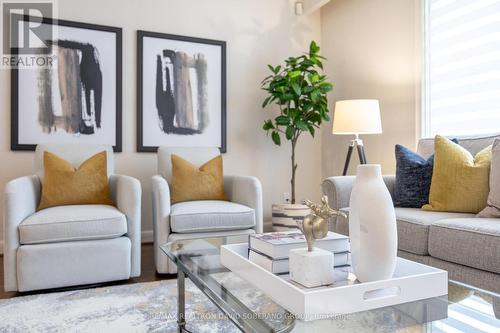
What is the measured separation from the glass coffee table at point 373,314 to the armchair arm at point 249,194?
146cm

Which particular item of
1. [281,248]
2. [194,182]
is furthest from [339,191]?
[281,248]

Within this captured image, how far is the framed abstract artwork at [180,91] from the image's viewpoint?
341cm

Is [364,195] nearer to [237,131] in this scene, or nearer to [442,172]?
[442,172]

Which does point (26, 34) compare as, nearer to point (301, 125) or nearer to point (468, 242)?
point (301, 125)

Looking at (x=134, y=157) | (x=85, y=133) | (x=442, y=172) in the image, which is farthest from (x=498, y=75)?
(x=85, y=133)

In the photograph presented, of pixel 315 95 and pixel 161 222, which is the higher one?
pixel 315 95

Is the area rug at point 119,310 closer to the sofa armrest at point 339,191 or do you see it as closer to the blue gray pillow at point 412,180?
the sofa armrest at point 339,191

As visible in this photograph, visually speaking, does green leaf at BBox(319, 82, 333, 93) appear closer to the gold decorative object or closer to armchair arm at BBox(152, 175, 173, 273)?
armchair arm at BBox(152, 175, 173, 273)

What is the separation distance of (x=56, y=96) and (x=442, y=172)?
2932 millimetres

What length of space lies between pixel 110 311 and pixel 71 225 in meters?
0.57

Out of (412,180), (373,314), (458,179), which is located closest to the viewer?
(373,314)

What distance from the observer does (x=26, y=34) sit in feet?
10.1

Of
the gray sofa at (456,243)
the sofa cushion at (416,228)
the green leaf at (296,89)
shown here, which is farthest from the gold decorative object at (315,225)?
the green leaf at (296,89)

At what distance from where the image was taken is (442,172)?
203cm
